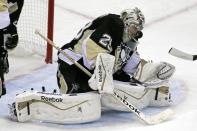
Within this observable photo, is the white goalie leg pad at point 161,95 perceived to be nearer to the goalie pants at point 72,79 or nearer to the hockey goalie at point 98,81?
the hockey goalie at point 98,81

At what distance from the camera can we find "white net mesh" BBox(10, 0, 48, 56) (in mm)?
3541

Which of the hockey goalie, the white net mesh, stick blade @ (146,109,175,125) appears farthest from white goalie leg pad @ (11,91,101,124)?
the white net mesh

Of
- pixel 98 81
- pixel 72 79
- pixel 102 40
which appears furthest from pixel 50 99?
pixel 102 40

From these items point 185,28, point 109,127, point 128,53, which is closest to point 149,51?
point 185,28

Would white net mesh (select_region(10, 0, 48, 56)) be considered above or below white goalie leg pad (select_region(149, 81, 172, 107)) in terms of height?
above

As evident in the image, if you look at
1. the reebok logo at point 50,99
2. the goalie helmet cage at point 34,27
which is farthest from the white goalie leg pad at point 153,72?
the goalie helmet cage at point 34,27

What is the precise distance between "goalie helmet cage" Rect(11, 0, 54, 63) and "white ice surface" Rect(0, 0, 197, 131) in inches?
3.0

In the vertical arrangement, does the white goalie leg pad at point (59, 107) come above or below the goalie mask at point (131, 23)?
below

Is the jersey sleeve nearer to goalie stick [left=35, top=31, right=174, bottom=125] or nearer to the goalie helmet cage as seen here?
goalie stick [left=35, top=31, right=174, bottom=125]

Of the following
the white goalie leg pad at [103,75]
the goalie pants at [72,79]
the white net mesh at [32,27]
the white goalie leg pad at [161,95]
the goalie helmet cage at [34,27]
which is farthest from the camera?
the white net mesh at [32,27]

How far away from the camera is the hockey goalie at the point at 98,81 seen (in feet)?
8.02

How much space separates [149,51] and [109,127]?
1.33m

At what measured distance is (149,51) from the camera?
3736mm

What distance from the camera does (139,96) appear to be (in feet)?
8.77
